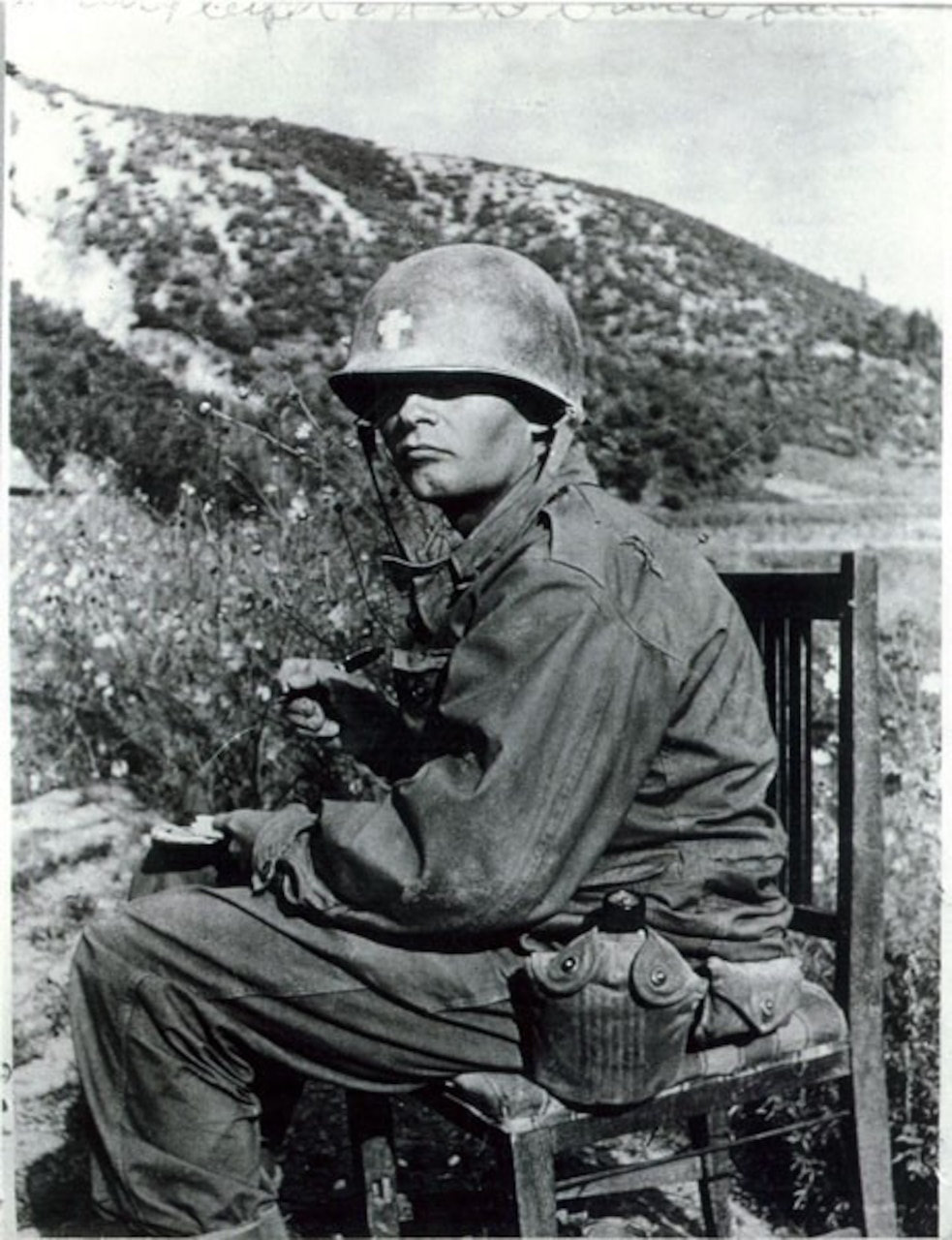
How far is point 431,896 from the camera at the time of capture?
2250 millimetres

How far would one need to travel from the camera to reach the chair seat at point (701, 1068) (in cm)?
238

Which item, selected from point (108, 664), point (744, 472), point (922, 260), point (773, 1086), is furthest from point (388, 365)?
point (744, 472)

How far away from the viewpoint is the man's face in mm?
2592

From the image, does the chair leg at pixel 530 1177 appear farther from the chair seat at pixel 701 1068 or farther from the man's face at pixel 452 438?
the man's face at pixel 452 438

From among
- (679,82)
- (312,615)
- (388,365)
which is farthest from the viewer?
(312,615)

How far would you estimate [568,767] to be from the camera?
2.23 meters

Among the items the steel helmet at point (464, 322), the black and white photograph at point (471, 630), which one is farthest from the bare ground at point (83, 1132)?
the steel helmet at point (464, 322)

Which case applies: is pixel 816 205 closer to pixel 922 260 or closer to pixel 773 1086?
pixel 922 260

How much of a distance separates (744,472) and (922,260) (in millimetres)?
3097

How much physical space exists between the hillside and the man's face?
3323 mm

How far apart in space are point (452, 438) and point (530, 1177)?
1.30 m

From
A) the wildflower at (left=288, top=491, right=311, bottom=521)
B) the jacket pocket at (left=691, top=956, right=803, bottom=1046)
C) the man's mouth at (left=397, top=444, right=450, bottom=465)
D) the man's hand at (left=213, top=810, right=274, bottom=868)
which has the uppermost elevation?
the wildflower at (left=288, top=491, right=311, bottom=521)

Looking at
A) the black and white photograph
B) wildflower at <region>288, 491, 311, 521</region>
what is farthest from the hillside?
wildflower at <region>288, 491, 311, 521</region>

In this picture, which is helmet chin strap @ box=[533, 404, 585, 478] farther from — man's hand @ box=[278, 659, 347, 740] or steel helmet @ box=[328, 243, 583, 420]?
man's hand @ box=[278, 659, 347, 740]
